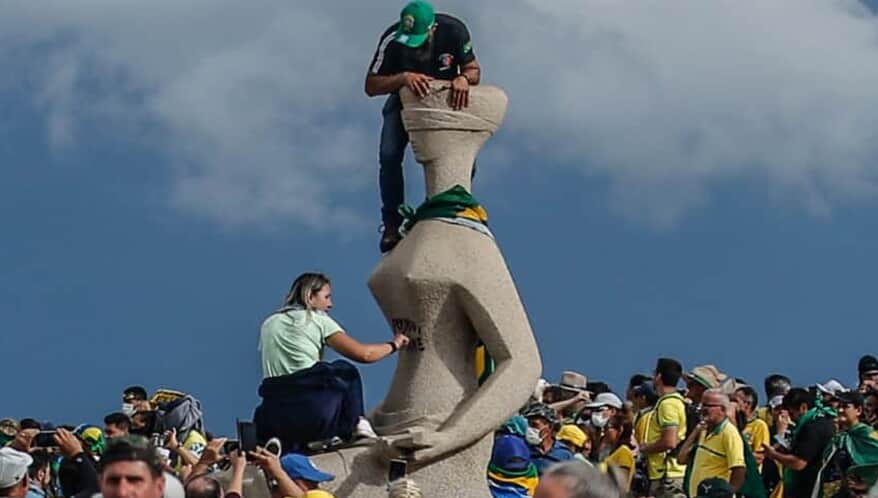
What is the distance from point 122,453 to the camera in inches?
303

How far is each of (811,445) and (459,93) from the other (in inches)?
144

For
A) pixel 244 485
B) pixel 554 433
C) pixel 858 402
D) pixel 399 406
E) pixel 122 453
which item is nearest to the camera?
pixel 122 453

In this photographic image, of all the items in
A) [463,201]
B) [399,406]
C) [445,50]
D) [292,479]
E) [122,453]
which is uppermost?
[445,50]

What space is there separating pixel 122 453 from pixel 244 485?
17.4 feet

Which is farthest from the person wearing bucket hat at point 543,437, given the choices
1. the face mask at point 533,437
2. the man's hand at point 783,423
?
the man's hand at point 783,423

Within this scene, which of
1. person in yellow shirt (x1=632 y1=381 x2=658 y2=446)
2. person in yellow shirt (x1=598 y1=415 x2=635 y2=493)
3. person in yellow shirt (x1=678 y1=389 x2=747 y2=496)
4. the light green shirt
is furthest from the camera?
person in yellow shirt (x1=598 y1=415 x2=635 y2=493)

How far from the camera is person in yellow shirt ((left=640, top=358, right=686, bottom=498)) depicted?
15219mm

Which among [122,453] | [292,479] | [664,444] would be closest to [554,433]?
[664,444]

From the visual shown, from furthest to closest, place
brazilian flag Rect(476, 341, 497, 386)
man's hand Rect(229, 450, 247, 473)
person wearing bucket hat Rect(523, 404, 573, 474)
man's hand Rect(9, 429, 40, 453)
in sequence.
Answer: man's hand Rect(9, 429, 40, 453) → person wearing bucket hat Rect(523, 404, 573, 474) → brazilian flag Rect(476, 341, 497, 386) → man's hand Rect(229, 450, 247, 473)

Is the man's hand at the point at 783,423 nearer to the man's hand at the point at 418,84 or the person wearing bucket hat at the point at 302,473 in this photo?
the man's hand at the point at 418,84

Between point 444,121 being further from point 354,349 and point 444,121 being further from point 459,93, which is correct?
point 354,349

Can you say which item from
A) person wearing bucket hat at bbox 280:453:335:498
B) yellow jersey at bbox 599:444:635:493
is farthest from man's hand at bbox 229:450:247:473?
yellow jersey at bbox 599:444:635:493

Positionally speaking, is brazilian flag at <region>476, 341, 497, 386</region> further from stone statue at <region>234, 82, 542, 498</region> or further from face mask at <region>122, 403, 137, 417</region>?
face mask at <region>122, 403, 137, 417</region>

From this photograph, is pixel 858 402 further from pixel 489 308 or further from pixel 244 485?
pixel 244 485
